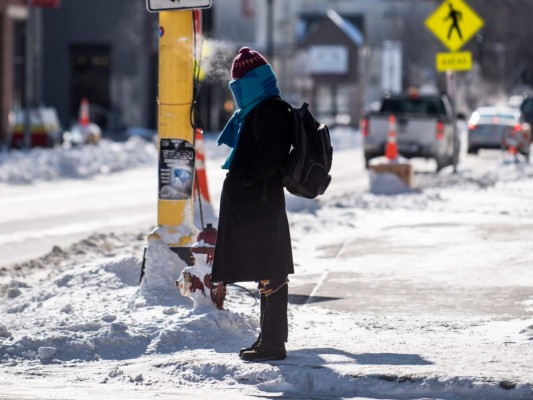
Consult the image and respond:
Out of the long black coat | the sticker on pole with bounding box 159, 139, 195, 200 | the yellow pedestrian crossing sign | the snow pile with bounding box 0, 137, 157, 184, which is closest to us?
the long black coat

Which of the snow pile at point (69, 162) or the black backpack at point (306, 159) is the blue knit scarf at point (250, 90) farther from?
the snow pile at point (69, 162)

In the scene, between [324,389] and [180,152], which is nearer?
[324,389]

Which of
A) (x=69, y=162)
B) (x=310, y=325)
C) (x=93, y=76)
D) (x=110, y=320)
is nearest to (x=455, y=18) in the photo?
(x=69, y=162)

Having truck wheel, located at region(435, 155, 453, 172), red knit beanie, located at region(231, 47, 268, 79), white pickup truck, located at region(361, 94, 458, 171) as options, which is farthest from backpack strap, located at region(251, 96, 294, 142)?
truck wheel, located at region(435, 155, 453, 172)

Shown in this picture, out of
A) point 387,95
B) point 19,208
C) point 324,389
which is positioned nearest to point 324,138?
point 324,389

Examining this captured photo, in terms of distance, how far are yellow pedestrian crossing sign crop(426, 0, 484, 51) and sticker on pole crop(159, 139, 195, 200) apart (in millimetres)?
14736

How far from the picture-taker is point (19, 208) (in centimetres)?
1983

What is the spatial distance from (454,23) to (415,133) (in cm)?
552

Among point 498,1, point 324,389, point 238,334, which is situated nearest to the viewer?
point 324,389

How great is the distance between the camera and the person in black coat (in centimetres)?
781

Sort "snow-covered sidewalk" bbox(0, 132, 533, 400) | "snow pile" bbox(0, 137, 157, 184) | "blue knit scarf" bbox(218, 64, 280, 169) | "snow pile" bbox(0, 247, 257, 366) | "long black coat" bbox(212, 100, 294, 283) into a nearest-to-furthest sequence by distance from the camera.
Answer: "snow-covered sidewalk" bbox(0, 132, 533, 400) → "long black coat" bbox(212, 100, 294, 283) → "blue knit scarf" bbox(218, 64, 280, 169) → "snow pile" bbox(0, 247, 257, 366) → "snow pile" bbox(0, 137, 157, 184)

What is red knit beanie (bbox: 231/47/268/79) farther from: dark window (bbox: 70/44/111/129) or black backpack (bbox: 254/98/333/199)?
dark window (bbox: 70/44/111/129)

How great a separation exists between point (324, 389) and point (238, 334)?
58.8 inches

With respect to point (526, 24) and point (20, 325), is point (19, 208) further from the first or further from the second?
point (526, 24)
